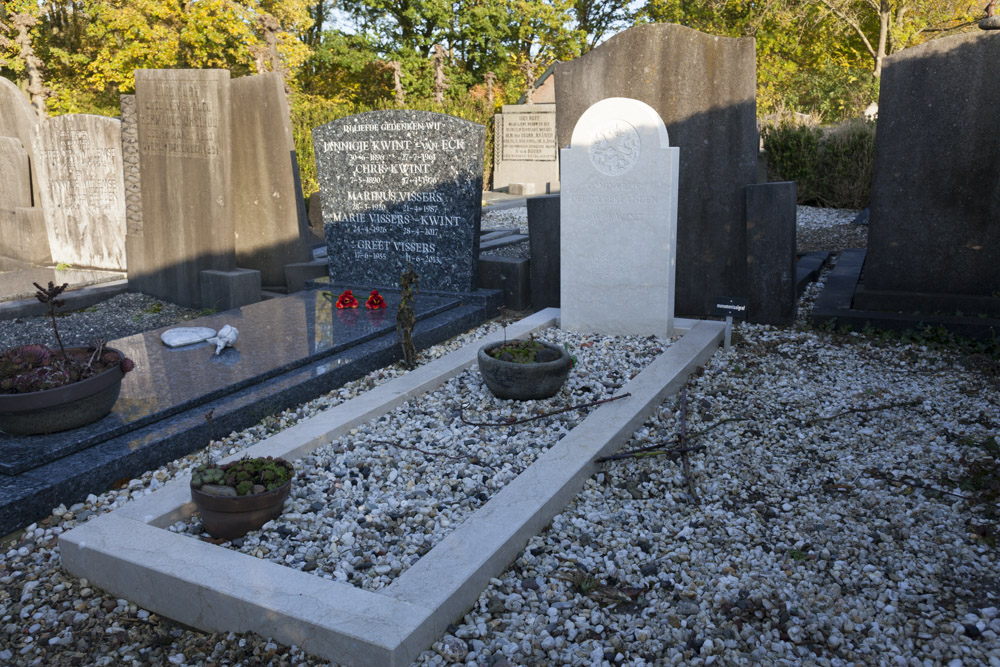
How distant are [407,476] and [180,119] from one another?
506 centimetres

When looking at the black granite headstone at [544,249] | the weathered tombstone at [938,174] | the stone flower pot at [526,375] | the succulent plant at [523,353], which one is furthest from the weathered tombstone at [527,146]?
the stone flower pot at [526,375]

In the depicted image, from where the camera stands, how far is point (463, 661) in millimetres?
2277

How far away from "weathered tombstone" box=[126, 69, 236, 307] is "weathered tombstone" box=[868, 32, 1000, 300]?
18.1ft

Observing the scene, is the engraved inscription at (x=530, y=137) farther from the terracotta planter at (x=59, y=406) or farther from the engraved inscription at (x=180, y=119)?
the terracotta planter at (x=59, y=406)

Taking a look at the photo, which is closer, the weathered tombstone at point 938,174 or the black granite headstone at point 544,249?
the weathered tombstone at point 938,174

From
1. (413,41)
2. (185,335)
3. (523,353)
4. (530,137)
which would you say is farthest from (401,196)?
(413,41)

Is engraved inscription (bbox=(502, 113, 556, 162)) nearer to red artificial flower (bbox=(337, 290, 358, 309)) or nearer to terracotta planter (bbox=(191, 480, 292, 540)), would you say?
red artificial flower (bbox=(337, 290, 358, 309))

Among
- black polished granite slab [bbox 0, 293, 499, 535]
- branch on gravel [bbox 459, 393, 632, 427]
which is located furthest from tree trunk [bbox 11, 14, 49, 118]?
branch on gravel [bbox 459, 393, 632, 427]

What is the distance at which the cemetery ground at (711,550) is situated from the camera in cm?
237

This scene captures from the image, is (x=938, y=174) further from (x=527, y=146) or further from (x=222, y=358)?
(x=527, y=146)

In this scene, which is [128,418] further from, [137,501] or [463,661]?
[463,661]

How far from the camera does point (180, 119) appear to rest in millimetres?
6930

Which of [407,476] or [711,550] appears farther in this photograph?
[407,476]

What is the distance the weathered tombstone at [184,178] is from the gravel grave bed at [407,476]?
3.46m
